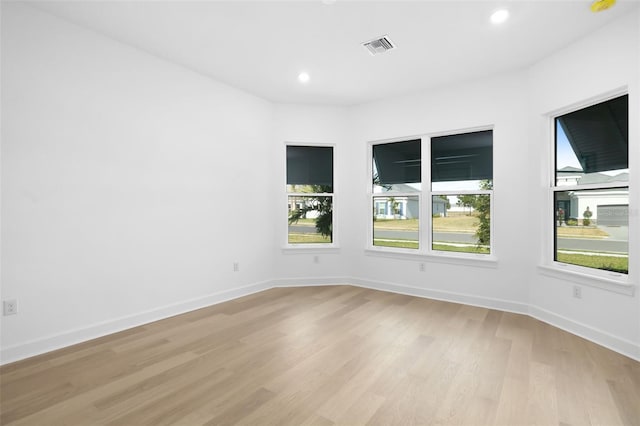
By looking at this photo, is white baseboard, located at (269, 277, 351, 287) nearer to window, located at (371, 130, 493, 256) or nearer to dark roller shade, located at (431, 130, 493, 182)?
window, located at (371, 130, 493, 256)

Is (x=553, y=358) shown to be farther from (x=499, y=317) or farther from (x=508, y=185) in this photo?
(x=508, y=185)

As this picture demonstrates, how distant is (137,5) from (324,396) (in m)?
3.50

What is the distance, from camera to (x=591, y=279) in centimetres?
321

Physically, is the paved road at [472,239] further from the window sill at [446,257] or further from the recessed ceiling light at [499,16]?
the recessed ceiling light at [499,16]

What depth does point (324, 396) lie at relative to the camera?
2213 mm

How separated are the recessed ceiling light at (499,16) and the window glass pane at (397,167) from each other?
2.04 meters

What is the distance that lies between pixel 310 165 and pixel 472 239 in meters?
2.72

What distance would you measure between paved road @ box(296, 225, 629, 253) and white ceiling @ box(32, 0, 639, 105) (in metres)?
2.07

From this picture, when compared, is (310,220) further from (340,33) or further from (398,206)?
(340,33)

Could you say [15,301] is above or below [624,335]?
above

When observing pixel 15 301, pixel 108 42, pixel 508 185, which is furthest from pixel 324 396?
pixel 108 42

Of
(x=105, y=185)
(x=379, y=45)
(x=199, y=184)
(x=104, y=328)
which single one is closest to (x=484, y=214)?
(x=379, y=45)

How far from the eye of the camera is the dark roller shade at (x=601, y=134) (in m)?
3.09

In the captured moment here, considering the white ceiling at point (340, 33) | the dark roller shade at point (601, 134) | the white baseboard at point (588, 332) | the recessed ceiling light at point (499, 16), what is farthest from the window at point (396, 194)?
the recessed ceiling light at point (499, 16)
